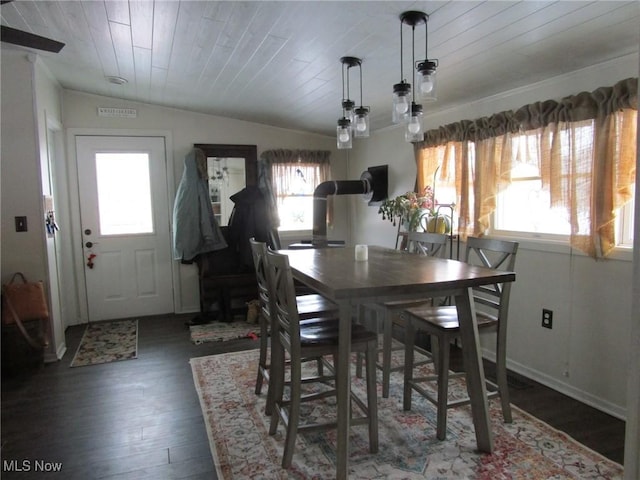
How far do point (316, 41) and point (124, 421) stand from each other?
8.01 feet

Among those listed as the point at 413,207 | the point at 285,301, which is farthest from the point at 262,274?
the point at 413,207

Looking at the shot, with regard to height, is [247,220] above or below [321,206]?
below

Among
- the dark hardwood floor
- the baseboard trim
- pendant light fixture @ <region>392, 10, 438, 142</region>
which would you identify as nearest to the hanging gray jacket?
the dark hardwood floor

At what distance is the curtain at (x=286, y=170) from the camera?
4.73 meters

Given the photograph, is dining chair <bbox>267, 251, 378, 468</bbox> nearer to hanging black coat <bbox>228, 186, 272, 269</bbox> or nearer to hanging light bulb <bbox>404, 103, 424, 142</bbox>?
hanging light bulb <bbox>404, 103, 424, 142</bbox>

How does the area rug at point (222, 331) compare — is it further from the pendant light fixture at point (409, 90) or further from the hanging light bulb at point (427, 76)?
the hanging light bulb at point (427, 76)

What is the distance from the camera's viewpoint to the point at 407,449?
6.89ft

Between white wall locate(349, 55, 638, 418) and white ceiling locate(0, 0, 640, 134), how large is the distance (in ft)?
0.36

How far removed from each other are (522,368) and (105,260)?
161 inches

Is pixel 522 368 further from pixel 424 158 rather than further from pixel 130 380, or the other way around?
pixel 130 380

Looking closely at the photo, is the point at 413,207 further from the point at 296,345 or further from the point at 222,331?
the point at 222,331

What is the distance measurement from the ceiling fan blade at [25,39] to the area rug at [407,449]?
2019 millimetres

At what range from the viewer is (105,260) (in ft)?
14.8
